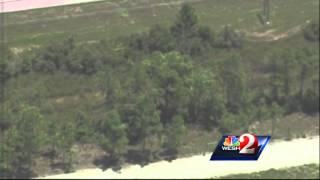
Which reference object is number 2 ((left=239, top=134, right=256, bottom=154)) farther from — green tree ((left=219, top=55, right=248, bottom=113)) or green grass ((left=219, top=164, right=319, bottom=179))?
green tree ((left=219, top=55, right=248, bottom=113))

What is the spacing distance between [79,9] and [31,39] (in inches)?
475

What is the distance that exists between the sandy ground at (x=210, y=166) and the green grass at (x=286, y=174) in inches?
24.0

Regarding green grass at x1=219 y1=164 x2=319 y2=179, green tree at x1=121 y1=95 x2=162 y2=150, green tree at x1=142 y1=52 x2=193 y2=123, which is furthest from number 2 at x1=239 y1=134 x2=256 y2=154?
green tree at x1=142 y1=52 x2=193 y2=123

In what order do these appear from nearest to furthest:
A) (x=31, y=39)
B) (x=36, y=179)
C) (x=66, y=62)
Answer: (x=36, y=179), (x=66, y=62), (x=31, y=39)

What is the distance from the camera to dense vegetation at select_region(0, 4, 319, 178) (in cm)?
5003

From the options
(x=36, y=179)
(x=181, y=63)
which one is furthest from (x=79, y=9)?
(x=36, y=179)

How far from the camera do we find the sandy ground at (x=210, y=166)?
163 ft

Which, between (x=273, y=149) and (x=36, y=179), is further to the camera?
(x=273, y=149)

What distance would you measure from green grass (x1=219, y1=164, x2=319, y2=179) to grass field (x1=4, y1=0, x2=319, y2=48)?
2390 cm

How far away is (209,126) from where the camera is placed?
179 ft

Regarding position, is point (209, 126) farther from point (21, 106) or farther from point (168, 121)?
point (21, 106)

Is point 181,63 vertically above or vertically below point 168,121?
above

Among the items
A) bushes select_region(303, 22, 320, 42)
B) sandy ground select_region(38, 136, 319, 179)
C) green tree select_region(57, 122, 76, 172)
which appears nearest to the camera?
green tree select_region(57, 122, 76, 172)

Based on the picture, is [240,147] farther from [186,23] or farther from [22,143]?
[186,23]
